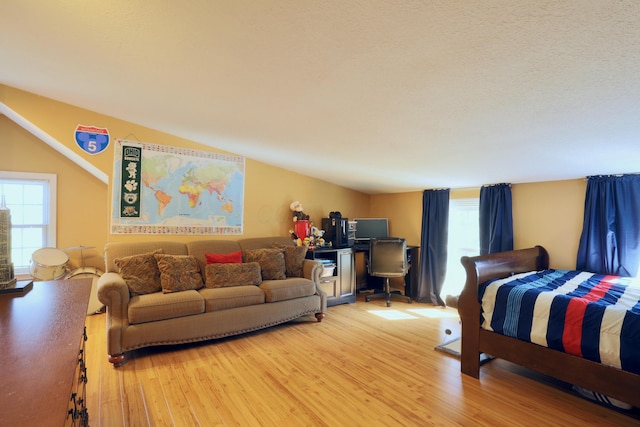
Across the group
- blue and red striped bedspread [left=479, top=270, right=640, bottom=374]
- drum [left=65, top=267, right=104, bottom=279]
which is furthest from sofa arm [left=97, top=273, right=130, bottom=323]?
blue and red striped bedspread [left=479, top=270, right=640, bottom=374]

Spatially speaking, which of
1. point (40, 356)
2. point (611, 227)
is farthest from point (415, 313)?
point (40, 356)

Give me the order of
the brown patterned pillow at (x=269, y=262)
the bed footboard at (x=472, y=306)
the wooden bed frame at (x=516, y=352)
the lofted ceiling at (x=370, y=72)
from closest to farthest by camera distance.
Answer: the lofted ceiling at (x=370, y=72) → the wooden bed frame at (x=516, y=352) → the bed footboard at (x=472, y=306) → the brown patterned pillow at (x=269, y=262)

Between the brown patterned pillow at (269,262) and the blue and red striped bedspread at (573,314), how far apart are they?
225 centimetres

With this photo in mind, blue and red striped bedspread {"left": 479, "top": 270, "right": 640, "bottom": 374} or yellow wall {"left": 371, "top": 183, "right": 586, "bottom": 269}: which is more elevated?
yellow wall {"left": 371, "top": 183, "right": 586, "bottom": 269}

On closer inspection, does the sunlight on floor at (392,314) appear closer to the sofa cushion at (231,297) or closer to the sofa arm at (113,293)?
the sofa cushion at (231,297)

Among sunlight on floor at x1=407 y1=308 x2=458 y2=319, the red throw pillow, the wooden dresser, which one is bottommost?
sunlight on floor at x1=407 y1=308 x2=458 y2=319

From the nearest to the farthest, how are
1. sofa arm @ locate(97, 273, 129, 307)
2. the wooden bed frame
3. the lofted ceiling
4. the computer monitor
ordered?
1. the lofted ceiling
2. the wooden bed frame
3. sofa arm @ locate(97, 273, 129, 307)
4. the computer monitor

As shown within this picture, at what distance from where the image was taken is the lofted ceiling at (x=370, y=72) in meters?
1.45

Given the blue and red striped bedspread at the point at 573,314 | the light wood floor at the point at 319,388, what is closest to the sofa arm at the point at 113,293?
the light wood floor at the point at 319,388

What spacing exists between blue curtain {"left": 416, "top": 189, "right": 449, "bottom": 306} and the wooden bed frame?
135cm

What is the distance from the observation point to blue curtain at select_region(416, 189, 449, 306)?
467 cm

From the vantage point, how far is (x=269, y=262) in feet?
12.8

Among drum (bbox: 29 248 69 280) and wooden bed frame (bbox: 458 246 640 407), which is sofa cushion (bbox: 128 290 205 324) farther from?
wooden bed frame (bbox: 458 246 640 407)

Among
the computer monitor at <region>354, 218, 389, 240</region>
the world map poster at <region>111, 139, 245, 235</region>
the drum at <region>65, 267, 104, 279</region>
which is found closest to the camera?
the drum at <region>65, 267, 104, 279</region>
